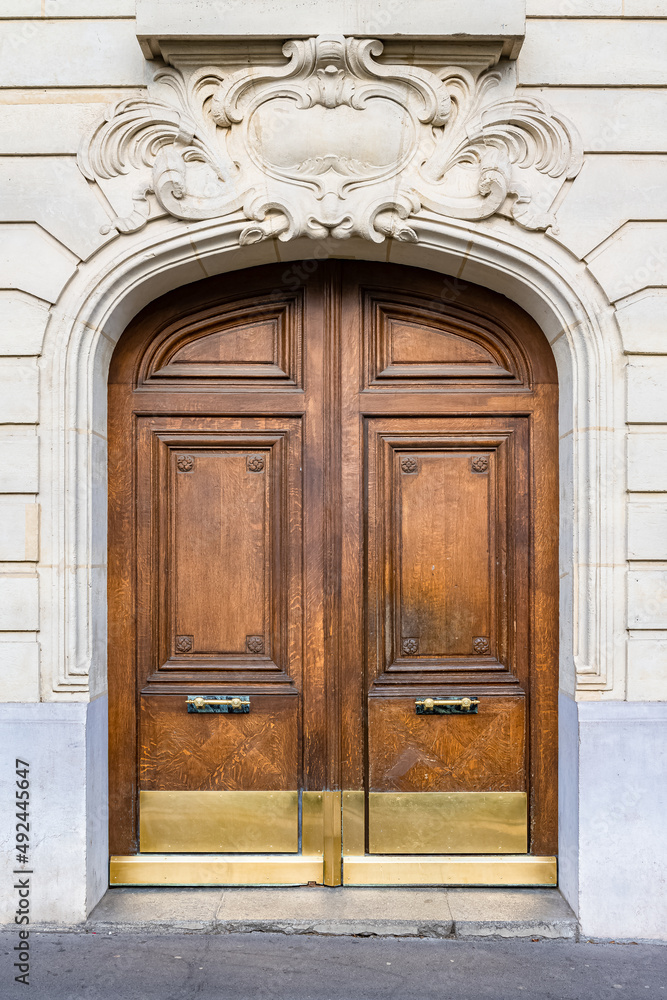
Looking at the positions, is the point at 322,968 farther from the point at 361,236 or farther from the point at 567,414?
the point at 361,236

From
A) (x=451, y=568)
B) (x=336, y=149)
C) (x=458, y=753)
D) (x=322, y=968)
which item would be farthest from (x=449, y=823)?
(x=336, y=149)

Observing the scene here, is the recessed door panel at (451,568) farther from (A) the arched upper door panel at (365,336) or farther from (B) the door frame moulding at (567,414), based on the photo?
(A) the arched upper door panel at (365,336)

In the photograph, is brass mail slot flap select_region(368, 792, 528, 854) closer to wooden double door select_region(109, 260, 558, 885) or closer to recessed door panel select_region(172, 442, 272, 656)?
wooden double door select_region(109, 260, 558, 885)

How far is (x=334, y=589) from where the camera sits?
4.41 m

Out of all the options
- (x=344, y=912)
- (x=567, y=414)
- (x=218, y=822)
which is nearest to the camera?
(x=344, y=912)

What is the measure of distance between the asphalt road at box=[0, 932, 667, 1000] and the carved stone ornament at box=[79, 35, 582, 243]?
386 centimetres

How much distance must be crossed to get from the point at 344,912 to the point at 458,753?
1.09 metres

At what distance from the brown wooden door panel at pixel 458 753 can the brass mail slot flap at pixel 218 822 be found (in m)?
0.59

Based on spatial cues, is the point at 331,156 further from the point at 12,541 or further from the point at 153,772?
the point at 153,772

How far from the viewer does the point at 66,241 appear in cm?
408

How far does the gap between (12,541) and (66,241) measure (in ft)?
5.64

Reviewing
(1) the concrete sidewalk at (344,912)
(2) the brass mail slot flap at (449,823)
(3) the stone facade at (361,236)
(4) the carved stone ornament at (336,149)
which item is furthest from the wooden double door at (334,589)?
(4) the carved stone ornament at (336,149)

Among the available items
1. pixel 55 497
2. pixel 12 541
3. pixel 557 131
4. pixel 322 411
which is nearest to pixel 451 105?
pixel 557 131

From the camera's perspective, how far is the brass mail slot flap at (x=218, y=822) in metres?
4.33
